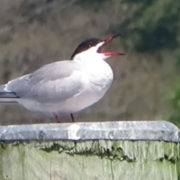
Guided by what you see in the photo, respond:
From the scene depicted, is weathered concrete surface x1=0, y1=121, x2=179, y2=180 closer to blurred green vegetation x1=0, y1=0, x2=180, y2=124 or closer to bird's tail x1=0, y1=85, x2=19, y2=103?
bird's tail x1=0, y1=85, x2=19, y2=103

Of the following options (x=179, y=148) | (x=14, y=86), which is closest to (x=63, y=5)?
(x=14, y=86)

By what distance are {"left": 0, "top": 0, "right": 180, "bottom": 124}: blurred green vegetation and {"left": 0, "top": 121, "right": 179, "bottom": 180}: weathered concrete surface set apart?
38.9ft

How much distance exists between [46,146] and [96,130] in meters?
0.13

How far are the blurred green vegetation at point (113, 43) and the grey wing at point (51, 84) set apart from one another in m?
9.16

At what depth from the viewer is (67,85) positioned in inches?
225

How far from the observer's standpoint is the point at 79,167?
3133 millimetres

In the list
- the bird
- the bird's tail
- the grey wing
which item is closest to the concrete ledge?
the bird

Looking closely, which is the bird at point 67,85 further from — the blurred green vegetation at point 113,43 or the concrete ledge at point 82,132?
the blurred green vegetation at point 113,43

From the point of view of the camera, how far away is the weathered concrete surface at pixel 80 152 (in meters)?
3.13

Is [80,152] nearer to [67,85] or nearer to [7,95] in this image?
[67,85]

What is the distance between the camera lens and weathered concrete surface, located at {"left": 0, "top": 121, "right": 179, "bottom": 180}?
313 centimetres

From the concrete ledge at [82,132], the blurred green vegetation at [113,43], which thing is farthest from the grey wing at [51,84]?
the blurred green vegetation at [113,43]

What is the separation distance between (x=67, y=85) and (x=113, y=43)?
39.8 ft

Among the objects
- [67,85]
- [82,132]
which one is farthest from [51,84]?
[82,132]
